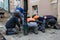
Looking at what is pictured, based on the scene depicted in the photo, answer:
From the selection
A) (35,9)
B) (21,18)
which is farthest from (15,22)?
(35,9)

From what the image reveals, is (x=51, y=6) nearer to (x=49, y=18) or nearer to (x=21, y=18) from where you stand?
(x=49, y=18)

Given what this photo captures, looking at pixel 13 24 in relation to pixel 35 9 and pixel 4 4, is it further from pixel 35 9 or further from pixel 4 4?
pixel 4 4

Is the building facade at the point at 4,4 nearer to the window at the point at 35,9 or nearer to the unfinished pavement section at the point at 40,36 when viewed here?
the window at the point at 35,9

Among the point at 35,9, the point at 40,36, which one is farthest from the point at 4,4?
the point at 40,36

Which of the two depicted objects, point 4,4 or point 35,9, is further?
point 4,4

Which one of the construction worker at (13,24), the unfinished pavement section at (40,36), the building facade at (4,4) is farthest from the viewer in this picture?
the building facade at (4,4)

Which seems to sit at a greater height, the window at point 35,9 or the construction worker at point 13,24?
the window at point 35,9

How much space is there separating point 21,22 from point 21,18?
35cm

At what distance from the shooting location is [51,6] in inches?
528

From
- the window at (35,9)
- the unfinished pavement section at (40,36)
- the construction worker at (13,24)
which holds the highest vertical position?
the window at (35,9)

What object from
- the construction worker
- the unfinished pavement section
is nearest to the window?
the construction worker

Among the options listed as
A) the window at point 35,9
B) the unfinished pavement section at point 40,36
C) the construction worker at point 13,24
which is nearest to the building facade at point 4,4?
the window at point 35,9

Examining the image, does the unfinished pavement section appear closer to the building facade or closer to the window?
the window

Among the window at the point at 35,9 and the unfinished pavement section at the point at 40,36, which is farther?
the window at the point at 35,9
